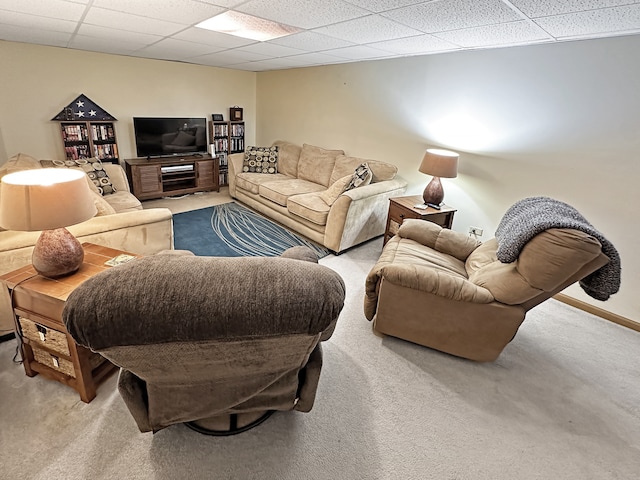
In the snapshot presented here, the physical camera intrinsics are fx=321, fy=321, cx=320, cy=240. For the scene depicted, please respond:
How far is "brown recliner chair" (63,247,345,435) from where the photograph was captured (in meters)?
0.85

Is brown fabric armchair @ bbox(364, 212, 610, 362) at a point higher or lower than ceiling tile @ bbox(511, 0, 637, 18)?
lower

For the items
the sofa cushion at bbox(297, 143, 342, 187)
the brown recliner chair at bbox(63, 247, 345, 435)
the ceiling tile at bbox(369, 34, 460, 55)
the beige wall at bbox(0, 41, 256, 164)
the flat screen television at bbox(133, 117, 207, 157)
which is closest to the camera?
the brown recliner chair at bbox(63, 247, 345, 435)

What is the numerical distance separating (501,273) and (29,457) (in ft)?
8.02

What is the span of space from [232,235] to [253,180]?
108cm

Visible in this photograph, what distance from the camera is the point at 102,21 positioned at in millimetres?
2445

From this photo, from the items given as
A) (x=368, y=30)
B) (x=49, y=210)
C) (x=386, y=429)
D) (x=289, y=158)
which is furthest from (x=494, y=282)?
(x=289, y=158)

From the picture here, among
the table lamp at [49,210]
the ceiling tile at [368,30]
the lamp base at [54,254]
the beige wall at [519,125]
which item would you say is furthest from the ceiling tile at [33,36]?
the beige wall at [519,125]

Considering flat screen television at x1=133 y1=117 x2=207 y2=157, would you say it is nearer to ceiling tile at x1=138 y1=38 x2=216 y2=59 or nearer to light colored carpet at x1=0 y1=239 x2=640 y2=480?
ceiling tile at x1=138 y1=38 x2=216 y2=59

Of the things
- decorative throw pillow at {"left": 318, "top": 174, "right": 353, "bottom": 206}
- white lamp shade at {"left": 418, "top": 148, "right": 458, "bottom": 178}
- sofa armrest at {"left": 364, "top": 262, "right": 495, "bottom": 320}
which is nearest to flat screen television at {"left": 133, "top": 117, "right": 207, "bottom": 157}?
decorative throw pillow at {"left": 318, "top": 174, "right": 353, "bottom": 206}

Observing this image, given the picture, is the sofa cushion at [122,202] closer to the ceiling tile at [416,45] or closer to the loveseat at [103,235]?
the loveseat at [103,235]

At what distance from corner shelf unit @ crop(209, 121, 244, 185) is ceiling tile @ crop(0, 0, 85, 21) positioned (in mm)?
3079

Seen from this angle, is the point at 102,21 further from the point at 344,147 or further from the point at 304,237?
the point at 344,147

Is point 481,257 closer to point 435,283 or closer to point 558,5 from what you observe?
point 435,283

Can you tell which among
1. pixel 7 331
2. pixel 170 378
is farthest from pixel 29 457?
pixel 7 331
